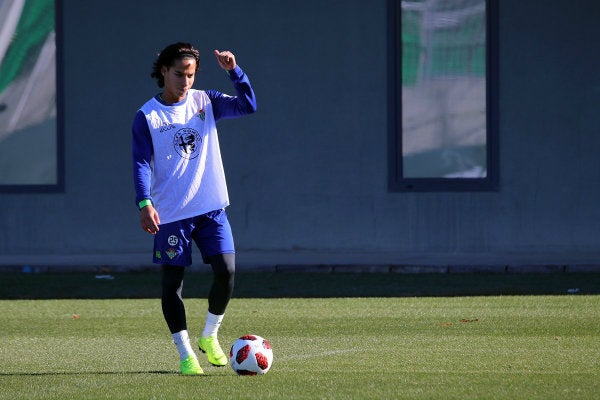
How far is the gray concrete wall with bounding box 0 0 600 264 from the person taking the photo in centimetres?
1733

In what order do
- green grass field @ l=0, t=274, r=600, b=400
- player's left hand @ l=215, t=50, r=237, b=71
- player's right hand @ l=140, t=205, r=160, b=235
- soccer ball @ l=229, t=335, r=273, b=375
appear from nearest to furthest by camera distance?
green grass field @ l=0, t=274, r=600, b=400
player's right hand @ l=140, t=205, r=160, b=235
soccer ball @ l=229, t=335, r=273, b=375
player's left hand @ l=215, t=50, r=237, b=71

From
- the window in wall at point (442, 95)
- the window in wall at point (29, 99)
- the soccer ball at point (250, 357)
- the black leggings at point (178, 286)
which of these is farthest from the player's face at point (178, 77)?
the window in wall at point (29, 99)

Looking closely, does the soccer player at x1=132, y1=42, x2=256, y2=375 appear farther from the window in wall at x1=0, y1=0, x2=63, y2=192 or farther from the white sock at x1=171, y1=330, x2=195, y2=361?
the window in wall at x1=0, y1=0, x2=63, y2=192

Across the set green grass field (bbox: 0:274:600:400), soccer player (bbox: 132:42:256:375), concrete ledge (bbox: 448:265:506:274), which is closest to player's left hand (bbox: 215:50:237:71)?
soccer player (bbox: 132:42:256:375)

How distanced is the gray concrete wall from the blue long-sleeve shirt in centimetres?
913

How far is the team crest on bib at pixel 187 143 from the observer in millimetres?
8045

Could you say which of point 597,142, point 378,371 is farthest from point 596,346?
point 597,142

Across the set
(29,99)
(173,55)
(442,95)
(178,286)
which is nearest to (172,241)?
(178,286)

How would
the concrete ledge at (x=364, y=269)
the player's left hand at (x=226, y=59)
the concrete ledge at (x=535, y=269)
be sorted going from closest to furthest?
1. the player's left hand at (x=226, y=59)
2. the concrete ledge at (x=535, y=269)
3. the concrete ledge at (x=364, y=269)

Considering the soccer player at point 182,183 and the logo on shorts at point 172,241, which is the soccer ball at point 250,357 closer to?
the soccer player at point 182,183

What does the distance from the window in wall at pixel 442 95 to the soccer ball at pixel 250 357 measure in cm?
977

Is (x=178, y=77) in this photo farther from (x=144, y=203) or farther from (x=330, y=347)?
(x=330, y=347)

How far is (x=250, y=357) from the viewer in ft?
25.6

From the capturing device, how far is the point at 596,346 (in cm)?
916
